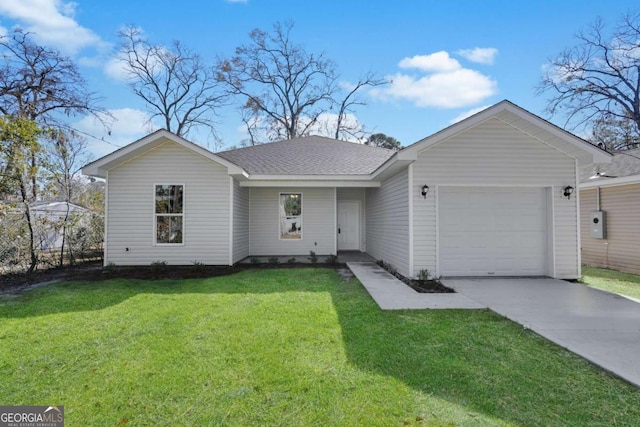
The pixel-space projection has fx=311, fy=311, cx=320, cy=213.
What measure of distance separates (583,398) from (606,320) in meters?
2.61

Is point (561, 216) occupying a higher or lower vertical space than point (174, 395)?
higher

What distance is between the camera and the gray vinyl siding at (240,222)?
9.27 metres

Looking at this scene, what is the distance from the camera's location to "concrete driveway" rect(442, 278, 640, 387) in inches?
128

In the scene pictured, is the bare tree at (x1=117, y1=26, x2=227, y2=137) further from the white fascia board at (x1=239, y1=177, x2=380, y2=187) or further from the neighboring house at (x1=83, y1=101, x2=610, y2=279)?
the white fascia board at (x1=239, y1=177, x2=380, y2=187)

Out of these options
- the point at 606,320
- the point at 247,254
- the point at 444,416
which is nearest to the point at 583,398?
Result: the point at 444,416

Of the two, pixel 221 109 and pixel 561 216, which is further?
Result: pixel 221 109

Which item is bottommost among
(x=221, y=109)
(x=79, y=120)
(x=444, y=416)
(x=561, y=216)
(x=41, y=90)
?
(x=444, y=416)

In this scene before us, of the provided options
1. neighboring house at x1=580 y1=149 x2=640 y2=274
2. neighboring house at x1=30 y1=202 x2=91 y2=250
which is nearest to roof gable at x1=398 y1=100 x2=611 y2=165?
neighboring house at x1=580 y1=149 x2=640 y2=274

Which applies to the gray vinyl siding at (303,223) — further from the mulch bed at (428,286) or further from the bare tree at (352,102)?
the bare tree at (352,102)

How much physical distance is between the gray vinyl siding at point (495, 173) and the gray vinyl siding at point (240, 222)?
5.17 meters

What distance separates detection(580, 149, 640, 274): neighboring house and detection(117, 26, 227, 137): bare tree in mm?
22015

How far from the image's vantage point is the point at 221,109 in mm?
23844

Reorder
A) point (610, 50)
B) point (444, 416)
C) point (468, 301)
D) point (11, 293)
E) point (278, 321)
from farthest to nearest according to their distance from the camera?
point (610, 50), point (11, 293), point (468, 301), point (278, 321), point (444, 416)

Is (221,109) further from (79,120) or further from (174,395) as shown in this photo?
(174,395)
